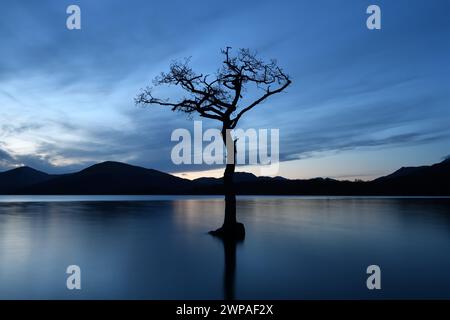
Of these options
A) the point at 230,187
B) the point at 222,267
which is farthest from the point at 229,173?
the point at 222,267

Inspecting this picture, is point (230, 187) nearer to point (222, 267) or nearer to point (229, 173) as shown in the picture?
point (229, 173)

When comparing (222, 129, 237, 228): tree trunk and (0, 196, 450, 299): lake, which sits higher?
(222, 129, 237, 228): tree trunk

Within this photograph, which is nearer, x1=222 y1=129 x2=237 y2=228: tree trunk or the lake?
the lake

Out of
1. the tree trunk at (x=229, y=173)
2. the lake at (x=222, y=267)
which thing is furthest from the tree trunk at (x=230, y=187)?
the lake at (x=222, y=267)

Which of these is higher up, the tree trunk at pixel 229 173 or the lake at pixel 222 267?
the tree trunk at pixel 229 173

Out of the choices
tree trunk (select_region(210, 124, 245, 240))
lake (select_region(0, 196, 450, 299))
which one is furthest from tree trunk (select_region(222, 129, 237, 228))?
lake (select_region(0, 196, 450, 299))

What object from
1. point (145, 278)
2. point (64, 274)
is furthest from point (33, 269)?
point (145, 278)

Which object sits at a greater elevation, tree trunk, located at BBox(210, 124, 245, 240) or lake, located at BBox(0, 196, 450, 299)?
tree trunk, located at BBox(210, 124, 245, 240)

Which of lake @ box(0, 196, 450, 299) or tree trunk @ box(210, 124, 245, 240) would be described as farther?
tree trunk @ box(210, 124, 245, 240)

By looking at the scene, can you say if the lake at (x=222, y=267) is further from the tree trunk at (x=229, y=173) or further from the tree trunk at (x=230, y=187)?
the tree trunk at (x=229, y=173)

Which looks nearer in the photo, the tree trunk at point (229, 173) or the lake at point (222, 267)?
the lake at point (222, 267)

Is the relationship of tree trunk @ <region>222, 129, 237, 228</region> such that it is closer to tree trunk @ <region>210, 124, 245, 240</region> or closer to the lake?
tree trunk @ <region>210, 124, 245, 240</region>

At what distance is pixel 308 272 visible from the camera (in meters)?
11.9
